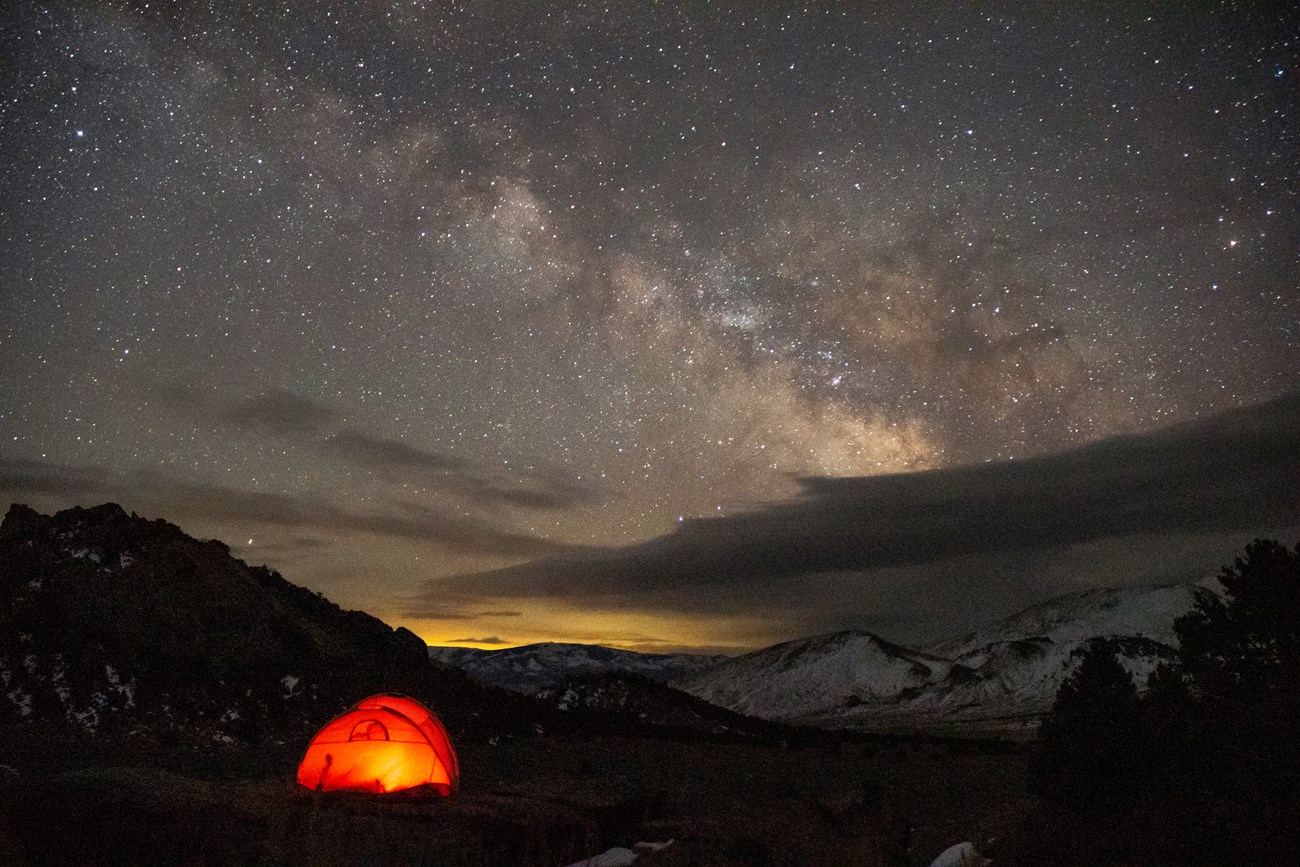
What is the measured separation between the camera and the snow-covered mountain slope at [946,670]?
112125 millimetres

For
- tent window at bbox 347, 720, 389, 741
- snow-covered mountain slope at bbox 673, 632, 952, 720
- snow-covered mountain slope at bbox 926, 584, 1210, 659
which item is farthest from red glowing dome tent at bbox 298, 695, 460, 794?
snow-covered mountain slope at bbox 926, 584, 1210, 659

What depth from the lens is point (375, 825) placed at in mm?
10633

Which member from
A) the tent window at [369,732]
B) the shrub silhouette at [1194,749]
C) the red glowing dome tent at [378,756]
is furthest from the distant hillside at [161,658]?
the shrub silhouette at [1194,749]

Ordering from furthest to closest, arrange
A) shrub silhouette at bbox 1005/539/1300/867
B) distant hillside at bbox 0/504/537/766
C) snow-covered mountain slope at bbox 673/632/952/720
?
snow-covered mountain slope at bbox 673/632/952/720
distant hillside at bbox 0/504/537/766
shrub silhouette at bbox 1005/539/1300/867

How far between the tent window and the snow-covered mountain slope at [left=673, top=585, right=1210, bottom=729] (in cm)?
8464

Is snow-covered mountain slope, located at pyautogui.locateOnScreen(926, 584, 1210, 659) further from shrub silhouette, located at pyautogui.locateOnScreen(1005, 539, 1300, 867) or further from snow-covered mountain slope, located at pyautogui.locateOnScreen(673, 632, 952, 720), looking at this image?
shrub silhouette, located at pyautogui.locateOnScreen(1005, 539, 1300, 867)

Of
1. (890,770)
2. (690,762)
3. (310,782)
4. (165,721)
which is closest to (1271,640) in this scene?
(890,770)

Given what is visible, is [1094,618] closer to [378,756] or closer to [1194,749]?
[1194,749]

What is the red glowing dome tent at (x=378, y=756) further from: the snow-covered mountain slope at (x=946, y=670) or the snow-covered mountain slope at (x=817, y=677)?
the snow-covered mountain slope at (x=817, y=677)

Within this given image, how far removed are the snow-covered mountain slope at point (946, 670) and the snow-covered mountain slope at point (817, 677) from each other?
0.81ft

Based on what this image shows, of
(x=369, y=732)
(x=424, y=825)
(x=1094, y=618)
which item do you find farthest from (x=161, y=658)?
(x=1094, y=618)

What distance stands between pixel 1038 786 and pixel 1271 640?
7202 mm

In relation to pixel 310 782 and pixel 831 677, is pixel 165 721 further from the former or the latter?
pixel 831 677

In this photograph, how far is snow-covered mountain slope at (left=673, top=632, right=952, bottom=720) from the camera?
13350 centimetres
